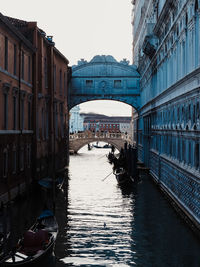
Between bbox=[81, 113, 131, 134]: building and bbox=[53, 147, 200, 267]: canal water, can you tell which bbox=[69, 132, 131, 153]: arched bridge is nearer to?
bbox=[53, 147, 200, 267]: canal water

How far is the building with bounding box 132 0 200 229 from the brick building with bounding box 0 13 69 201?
6.53 meters

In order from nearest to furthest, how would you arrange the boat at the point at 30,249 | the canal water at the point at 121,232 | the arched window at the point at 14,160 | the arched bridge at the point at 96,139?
the boat at the point at 30,249
the canal water at the point at 121,232
the arched window at the point at 14,160
the arched bridge at the point at 96,139

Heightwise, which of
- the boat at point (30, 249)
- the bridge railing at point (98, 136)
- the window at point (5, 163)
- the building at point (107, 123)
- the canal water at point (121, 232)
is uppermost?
the building at point (107, 123)

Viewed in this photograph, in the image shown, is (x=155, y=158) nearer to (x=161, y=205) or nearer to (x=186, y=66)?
(x=161, y=205)

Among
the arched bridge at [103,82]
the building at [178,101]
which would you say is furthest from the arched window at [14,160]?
the arched bridge at [103,82]

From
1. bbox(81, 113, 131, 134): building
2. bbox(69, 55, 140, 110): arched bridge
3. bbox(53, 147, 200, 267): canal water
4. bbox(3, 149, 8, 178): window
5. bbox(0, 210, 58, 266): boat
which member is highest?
bbox(69, 55, 140, 110): arched bridge

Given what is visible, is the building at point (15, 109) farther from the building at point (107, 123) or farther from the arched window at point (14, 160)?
the building at point (107, 123)

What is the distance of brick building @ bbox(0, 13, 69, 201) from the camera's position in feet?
61.3

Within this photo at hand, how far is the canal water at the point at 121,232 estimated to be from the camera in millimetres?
11953

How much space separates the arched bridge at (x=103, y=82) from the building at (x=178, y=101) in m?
12.4

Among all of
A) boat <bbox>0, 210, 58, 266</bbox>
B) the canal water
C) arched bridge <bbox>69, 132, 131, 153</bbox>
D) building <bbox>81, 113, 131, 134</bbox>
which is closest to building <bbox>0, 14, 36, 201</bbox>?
the canal water

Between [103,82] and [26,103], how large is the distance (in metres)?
18.2

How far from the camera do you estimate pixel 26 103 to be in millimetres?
22531

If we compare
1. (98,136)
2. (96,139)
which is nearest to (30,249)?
(96,139)
